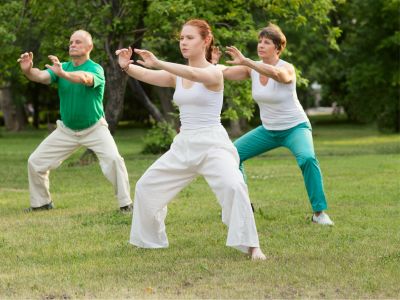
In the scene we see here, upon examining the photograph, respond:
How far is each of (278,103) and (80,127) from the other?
8.78 ft

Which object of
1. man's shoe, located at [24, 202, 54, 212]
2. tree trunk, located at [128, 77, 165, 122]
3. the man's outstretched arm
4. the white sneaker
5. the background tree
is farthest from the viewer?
the background tree

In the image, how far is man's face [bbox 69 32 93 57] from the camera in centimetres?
1034

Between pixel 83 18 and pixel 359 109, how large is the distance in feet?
73.1

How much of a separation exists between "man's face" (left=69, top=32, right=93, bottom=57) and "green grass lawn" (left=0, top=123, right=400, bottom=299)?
199 centimetres

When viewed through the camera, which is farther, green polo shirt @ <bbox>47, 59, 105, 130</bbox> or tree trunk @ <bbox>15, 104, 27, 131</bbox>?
tree trunk @ <bbox>15, 104, 27, 131</bbox>

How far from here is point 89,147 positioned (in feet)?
35.7

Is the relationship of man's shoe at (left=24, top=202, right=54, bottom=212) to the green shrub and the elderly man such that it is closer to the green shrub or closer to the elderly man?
the elderly man

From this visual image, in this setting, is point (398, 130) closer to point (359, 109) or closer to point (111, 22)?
point (359, 109)

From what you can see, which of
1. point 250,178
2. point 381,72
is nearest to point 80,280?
point 250,178

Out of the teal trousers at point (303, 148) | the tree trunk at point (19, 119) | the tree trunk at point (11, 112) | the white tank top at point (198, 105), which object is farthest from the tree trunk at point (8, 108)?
the white tank top at point (198, 105)

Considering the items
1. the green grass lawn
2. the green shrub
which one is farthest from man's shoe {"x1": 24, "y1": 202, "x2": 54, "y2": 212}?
the green shrub

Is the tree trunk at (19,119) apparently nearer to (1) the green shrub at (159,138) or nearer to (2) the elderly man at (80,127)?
(1) the green shrub at (159,138)

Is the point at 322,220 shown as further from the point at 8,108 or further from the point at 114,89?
the point at 8,108

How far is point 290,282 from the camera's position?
6527 mm
